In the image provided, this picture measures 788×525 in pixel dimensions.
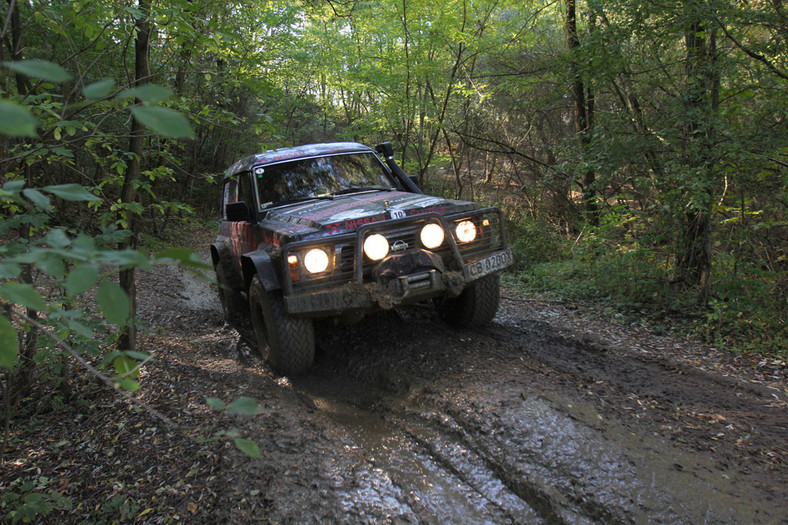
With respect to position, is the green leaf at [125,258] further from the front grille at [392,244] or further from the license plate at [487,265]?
the license plate at [487,265]

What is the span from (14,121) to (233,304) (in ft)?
17.1

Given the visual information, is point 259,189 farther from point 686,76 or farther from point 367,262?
point 686,76

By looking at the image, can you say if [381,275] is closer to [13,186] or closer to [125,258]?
[13,186]

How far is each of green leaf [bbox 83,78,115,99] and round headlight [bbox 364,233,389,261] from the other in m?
2.79

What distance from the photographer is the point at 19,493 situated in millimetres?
2664

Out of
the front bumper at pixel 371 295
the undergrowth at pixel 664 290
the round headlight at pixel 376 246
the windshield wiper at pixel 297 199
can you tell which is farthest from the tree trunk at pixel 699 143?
the windshield wiper at pixel 297 199

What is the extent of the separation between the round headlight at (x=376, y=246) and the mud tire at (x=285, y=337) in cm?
75

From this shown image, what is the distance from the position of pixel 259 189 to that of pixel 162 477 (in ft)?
9.25

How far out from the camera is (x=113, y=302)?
36.3 inches

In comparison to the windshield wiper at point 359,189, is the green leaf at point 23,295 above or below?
below

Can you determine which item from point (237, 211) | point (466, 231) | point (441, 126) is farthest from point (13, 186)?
point (441, 126)

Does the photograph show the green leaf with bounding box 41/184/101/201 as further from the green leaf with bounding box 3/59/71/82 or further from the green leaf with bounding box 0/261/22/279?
the green leaf with bounding box 3/59/71/82

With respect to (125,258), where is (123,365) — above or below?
below

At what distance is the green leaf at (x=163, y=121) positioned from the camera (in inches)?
30.8
